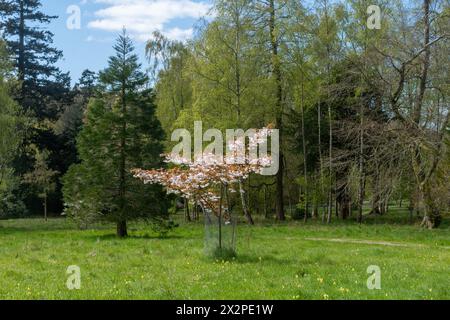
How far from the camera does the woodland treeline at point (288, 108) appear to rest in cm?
2205

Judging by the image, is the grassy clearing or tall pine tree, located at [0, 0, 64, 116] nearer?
the grassy clearing

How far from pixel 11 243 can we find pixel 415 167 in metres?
18.0

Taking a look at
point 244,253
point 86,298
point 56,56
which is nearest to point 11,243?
point 244,253

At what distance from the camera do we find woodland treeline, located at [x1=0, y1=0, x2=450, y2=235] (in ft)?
72.3

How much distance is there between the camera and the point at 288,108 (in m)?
34.5

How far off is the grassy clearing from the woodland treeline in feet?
16.3

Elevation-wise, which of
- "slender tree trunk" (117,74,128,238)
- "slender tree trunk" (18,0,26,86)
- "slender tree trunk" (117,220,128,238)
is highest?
"slender tree trunk" (18,0,26,86)

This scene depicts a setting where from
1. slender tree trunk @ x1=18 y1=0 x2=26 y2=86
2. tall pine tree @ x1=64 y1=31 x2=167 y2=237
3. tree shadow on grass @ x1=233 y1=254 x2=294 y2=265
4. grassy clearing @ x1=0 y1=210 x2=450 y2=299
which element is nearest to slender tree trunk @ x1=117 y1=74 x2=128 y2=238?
tall pine tree @ x1=64 y1=31 x2=167 y2=237

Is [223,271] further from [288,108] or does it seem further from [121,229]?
[288,108]

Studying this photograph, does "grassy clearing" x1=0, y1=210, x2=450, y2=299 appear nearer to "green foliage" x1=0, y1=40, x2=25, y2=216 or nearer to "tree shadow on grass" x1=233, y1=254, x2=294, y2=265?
"tree shadow on grass" x1=233, y1=254, x2=294, y2=265

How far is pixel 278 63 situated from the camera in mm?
29641

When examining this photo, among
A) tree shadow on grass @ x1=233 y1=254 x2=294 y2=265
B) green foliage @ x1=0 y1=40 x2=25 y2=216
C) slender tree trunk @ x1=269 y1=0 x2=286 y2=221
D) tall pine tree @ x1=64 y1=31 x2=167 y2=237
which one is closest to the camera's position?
tree shadow on grass @ x1=233 y1=254 x2=294 y2=265

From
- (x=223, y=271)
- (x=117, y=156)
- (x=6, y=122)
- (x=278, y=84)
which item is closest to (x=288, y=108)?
(x=278, y=84)

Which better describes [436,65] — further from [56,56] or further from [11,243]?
[56,56]
